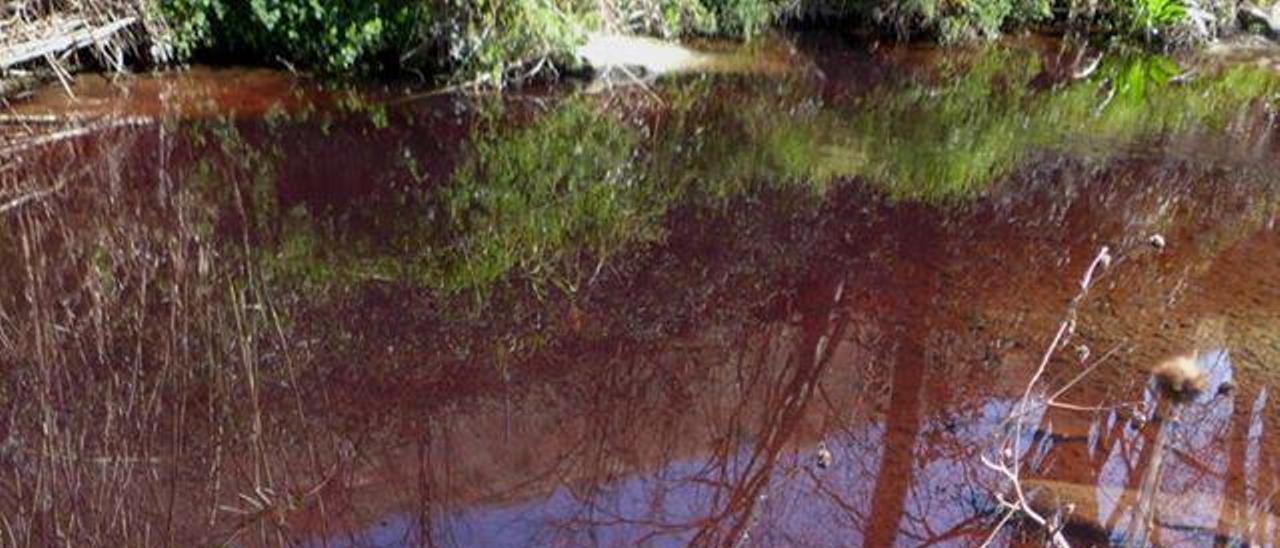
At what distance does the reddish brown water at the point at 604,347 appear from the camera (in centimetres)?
387

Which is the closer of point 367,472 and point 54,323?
point 367,472

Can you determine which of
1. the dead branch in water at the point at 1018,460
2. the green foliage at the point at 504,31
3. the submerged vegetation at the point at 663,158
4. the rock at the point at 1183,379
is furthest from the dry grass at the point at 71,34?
the rock at the point at 1183,379

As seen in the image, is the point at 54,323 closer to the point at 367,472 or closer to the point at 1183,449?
the point at 367,472

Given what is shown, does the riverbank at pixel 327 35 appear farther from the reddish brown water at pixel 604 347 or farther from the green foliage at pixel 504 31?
the reddish brown water at pixel 604 347

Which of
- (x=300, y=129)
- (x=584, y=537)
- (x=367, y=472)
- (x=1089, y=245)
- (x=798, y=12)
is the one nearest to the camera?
(x=584, y=537)

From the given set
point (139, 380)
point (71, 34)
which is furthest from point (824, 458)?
→ point (71, 34)

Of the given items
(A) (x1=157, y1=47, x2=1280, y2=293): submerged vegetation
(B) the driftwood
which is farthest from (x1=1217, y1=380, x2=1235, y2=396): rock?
(B) the driftwood

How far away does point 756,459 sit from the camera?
4.20 meters

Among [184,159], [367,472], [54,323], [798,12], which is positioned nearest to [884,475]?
[367,472]

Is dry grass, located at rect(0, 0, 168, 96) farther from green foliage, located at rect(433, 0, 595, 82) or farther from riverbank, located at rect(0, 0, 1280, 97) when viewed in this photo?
green foliage, located at rect(433, 0, 595, 82)

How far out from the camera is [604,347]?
195 inches

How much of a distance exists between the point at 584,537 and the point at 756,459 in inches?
32.4

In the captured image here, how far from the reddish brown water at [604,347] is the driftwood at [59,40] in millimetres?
576

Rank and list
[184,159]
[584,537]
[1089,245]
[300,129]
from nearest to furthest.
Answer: [584,537], [1089,245], [184,159], [300,129]
